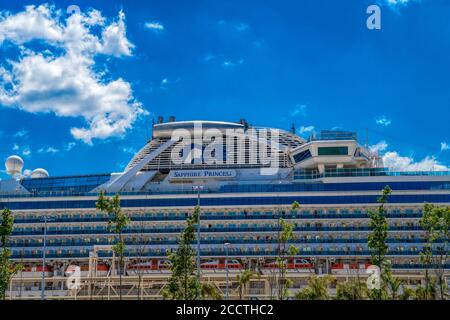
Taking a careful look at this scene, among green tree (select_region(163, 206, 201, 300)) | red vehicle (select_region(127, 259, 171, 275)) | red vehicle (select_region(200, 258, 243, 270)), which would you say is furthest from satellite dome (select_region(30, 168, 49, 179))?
green tree (select_region(163, 206, 201, 300))

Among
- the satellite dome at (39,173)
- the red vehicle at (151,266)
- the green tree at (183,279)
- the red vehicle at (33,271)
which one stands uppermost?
the satellite dome at (39,173)

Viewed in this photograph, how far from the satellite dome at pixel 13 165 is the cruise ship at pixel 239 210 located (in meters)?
5.12

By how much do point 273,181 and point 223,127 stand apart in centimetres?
1163

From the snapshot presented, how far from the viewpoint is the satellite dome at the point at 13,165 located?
89000 millimetres

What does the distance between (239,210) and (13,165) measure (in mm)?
35022

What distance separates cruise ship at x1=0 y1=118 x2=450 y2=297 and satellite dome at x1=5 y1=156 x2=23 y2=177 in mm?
5119

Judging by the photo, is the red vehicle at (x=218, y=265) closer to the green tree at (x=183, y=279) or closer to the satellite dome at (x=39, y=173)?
the green tree at (x=183, y=279)

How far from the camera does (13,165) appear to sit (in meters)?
89.2

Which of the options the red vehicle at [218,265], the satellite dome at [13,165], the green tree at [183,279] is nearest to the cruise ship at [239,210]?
the red vehicle at [218,265]

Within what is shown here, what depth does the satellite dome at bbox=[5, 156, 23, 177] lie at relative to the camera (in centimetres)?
8900

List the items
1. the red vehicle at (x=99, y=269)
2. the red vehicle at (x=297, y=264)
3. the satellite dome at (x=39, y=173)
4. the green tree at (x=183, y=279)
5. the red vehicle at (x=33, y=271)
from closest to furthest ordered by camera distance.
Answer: the green tree at (x=183, y=279) < the red vehicle at (x=297, y=264) < the red vehicle at (x=33, y=271) < the red vehicle at (x=99, y=269) < the satellite dome at (x=39, y=173)

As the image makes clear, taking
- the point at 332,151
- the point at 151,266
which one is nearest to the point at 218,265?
the point at 151,266

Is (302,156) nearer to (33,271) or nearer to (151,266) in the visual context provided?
(151,266)

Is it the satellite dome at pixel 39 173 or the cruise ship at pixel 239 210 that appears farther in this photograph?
the satellite dome at pixel 39 173
